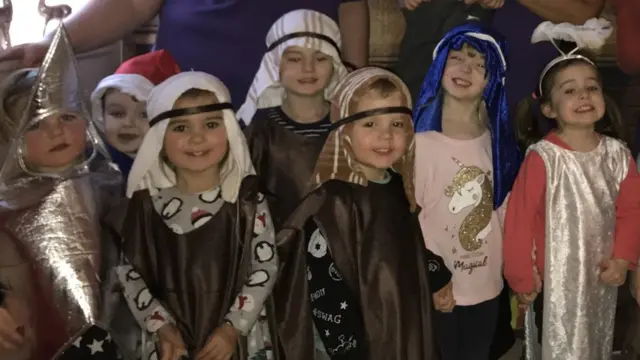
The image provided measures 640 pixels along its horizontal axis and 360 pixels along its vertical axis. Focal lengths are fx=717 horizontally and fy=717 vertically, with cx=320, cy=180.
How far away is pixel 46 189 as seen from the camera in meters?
1.57

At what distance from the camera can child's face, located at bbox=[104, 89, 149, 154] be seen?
1834mm

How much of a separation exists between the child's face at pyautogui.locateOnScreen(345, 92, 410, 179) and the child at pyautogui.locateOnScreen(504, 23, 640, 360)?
380 millimetres

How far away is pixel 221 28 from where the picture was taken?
6.25 ft

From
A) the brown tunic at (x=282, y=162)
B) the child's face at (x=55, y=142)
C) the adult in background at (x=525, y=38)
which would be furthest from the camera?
the adult in background at (x=525, y=38)

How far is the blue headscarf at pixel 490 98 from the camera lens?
1.77 meters

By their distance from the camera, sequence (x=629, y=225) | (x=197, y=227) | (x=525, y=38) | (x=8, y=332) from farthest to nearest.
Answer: (x=525, y=38) < (x=629, y=225) < (x=197, y=227) < (x=8, y=332)

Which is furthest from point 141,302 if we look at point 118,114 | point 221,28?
point 221,28

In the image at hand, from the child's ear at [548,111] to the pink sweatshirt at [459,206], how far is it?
0.63 feet

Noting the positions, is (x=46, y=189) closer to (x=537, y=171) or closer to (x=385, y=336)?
(x=385, y=336)

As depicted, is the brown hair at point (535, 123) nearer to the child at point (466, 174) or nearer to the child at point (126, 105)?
the child at point (466, 174)

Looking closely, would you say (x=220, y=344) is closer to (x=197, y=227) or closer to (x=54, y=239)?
(x=197, y=227)

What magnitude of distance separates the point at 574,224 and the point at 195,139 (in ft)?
3.08

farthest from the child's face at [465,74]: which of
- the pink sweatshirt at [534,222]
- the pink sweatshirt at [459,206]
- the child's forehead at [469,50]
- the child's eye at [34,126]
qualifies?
the child's eye at [34,126]

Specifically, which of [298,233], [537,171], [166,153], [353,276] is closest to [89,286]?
[166,153]
